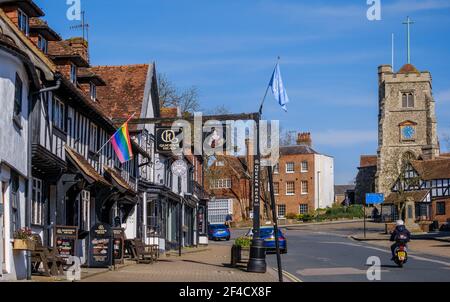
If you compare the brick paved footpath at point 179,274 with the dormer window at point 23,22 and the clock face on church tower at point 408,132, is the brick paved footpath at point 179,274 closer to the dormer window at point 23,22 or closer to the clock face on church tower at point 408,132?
the dormer window at point 23,22

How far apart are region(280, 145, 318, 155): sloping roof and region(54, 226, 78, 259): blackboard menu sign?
8406 centimetres

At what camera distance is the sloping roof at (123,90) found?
3597 cm

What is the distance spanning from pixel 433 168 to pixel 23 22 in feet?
238

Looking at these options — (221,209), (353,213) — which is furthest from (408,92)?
(221,209)

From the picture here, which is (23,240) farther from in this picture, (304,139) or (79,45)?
(304,139)

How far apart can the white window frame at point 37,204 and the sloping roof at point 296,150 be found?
3275 inches

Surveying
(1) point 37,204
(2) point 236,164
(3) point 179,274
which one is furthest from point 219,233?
(1) point 37,204

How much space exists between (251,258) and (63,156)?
273 inches

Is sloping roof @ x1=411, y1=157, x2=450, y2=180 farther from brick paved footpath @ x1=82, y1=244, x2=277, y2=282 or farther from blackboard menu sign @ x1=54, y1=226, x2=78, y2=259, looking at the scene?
blackboard menu sign @ x1=54, y1=226, x2=78, y2=259

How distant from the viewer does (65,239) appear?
20484 millimetres

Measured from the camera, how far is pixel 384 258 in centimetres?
3303

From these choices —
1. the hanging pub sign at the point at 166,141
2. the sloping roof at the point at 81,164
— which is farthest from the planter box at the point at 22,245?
the hanging pub sign at the point at 166,141

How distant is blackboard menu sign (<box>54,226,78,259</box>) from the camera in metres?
20.4
